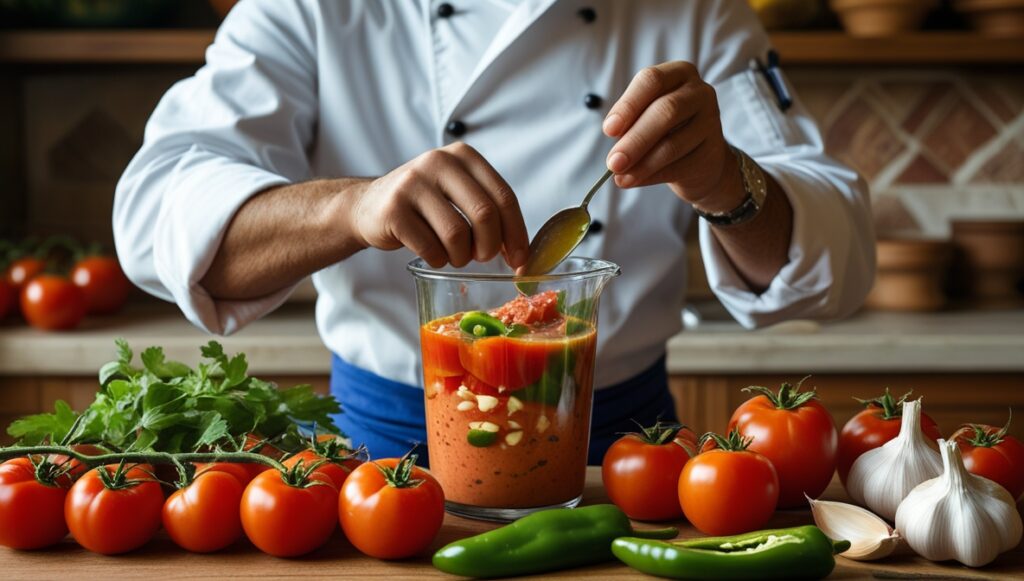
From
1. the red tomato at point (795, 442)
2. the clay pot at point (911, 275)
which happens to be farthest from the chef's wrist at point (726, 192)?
the clay pot at point (911, 275)

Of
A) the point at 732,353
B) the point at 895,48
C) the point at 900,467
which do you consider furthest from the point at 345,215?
the point at 895,48

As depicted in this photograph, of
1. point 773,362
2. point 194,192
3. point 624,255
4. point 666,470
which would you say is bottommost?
point 773,362

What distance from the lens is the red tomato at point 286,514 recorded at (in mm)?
833

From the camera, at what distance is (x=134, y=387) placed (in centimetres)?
98

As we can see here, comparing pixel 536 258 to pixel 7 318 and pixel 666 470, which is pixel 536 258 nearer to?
pixel 666 470

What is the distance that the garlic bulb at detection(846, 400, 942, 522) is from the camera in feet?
3.02

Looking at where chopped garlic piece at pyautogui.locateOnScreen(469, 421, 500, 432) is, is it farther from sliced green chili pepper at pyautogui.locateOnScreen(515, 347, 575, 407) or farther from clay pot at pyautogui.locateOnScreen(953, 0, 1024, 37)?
clay pot at pyautogui.locateOnScreen(953, 0, 1024, 37)

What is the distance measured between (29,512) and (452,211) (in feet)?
1.35

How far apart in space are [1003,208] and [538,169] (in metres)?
1.77

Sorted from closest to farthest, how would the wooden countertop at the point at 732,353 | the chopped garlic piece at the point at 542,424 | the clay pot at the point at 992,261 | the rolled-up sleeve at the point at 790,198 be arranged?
the chopped garlic piece at the point at 542,424 → the rolled-up sleeve at the point at 790,198 → the wooden countertop at the point at 732,353 → the clay pot at the point at 992,261

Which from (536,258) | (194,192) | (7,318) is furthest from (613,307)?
(7,318)

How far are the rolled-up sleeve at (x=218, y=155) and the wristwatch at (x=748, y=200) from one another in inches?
19.0

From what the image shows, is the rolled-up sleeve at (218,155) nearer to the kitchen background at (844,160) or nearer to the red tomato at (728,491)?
the red tomato at (728,491)

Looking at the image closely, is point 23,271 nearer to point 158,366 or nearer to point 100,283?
point 100,283
